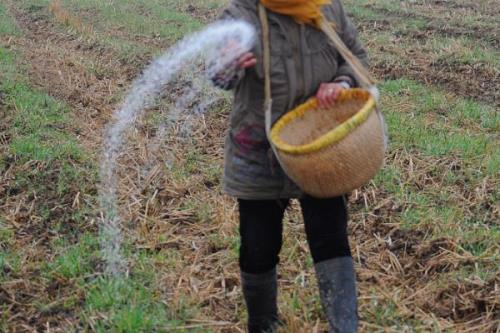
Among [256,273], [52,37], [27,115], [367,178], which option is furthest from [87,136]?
[52,37]

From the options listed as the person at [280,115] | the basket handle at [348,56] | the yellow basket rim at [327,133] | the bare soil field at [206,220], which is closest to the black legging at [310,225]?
the person at [280,115]

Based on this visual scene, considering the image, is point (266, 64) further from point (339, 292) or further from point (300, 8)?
point (339, 292)

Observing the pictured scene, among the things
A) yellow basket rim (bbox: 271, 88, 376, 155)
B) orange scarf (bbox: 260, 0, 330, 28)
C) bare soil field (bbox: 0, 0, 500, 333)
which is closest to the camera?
yellow basket rim (bbox: 271, 88, 376, 155)

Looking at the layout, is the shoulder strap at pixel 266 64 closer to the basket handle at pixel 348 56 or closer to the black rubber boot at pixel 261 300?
the basket handle at pixel 348 56

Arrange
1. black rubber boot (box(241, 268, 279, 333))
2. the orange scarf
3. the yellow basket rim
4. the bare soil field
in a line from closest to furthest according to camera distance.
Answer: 1. the yellow basket rim
2. the orange scarf
3. black rubber boot (box(241, 268, 279, 333))
4. the bare soil field

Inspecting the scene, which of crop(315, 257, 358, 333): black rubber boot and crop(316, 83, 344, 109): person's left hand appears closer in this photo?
crop(316, 83, 344, 109): person's left hand

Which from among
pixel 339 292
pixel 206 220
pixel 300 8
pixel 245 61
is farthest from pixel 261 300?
pixel 206 220

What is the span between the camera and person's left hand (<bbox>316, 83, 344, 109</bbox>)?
2451mm

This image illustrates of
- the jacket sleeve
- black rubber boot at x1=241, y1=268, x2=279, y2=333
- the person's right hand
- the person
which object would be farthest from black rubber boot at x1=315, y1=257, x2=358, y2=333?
the person's right hand

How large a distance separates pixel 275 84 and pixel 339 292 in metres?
0.80

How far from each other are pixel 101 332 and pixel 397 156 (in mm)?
2701

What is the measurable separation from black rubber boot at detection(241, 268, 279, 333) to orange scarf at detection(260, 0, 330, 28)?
3.28 feet

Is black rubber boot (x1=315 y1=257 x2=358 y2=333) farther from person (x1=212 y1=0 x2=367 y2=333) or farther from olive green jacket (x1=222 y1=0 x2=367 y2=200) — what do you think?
olive green jacket (x1=222 y1=0 x2=367 y2=200)

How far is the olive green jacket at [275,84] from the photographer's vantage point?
2.43 m
